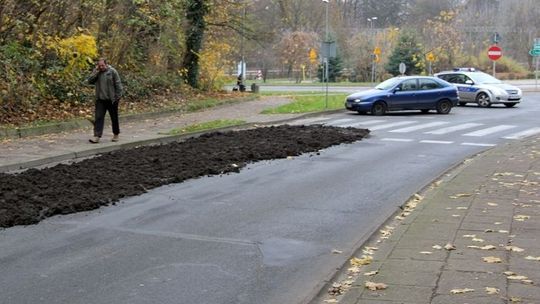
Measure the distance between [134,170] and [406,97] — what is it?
1611cm

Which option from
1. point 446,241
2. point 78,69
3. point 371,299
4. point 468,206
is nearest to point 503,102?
point 78,69

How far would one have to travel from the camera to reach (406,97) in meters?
25.0

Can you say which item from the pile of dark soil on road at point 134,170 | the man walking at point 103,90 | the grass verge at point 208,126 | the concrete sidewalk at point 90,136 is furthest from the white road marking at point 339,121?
the man walking at point 103,90

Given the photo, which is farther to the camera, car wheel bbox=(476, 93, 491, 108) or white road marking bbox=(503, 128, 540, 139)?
car wheel bbox=(476, 93, 491, 108)

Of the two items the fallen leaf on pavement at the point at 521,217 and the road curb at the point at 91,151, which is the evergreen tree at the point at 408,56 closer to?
the road curb at the point at 91,151

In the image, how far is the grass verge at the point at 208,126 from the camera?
17.9 m

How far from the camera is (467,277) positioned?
17.8 ft

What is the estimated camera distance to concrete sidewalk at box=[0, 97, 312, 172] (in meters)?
12.9

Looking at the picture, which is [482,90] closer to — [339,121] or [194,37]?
[339,121]

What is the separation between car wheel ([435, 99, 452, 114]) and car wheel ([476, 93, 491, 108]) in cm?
485

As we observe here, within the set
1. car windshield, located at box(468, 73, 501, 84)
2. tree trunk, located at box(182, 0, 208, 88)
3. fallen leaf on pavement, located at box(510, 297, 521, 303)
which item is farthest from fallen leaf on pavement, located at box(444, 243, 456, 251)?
car windshield, located at box(468, 73, 501, 84)

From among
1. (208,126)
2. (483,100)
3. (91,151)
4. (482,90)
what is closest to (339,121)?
(208,126)

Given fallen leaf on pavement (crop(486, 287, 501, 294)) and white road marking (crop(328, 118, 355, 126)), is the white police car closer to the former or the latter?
white road marking (crop(328, 118, 355, 126))

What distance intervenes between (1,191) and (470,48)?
217 ft
